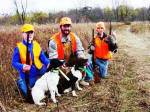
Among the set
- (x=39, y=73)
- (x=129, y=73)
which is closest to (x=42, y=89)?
(x=39, y=73)

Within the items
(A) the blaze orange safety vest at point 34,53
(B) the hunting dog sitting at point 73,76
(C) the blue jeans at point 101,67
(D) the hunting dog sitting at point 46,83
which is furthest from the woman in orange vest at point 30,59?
(C) the blue jeans at point 101,67

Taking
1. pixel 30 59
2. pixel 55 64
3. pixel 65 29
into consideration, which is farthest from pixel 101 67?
pixel 30 59

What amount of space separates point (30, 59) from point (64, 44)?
0.96m

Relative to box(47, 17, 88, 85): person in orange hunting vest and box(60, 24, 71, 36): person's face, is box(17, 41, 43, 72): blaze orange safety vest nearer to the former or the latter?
box(47, 17, 88, 85): person in orange hunting vest

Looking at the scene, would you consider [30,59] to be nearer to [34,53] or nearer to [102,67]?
[34,53]

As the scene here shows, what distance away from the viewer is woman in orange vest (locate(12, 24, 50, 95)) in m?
3.01

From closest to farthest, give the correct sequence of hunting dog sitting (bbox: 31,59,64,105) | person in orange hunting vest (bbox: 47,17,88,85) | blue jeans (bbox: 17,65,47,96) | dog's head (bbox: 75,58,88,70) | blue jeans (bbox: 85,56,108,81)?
hunting dog sitting (bbox: 31,59,64,105)
blue jeans (bbox: 17,65,47,96)
dog's head (bbox: 75,58,88,70)
person in orange hunting vest (bbox: 47,17,88,85)
blue jeans (bbox: 85,56,108,81)

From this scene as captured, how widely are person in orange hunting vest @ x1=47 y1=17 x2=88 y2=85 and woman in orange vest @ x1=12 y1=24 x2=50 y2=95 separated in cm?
36

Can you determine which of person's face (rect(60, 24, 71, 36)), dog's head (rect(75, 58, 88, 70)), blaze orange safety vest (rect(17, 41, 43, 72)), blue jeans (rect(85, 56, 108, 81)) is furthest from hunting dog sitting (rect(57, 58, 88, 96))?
blue jeans (rect(85, 56, 108, 81))

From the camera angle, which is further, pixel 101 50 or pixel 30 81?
pixel 101 50

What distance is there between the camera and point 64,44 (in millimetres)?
3848

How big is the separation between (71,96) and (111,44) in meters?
1.84

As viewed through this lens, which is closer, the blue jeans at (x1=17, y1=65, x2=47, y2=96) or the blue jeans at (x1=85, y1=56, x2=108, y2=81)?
the blue jeans at (x1=17, y1=65, x2=47, y2=96)

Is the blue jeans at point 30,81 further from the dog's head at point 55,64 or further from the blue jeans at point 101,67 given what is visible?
the blue jeans at point 101,67
